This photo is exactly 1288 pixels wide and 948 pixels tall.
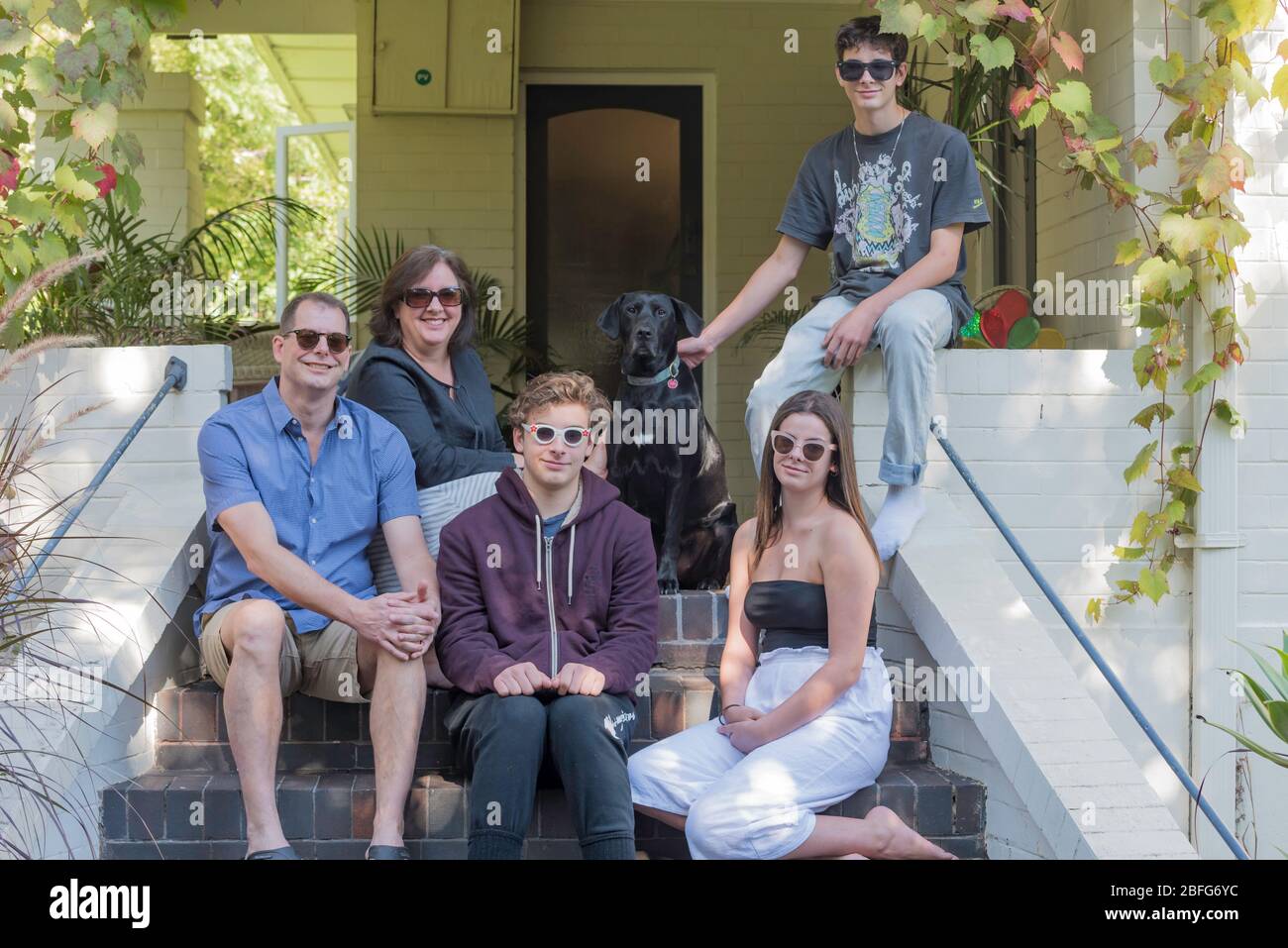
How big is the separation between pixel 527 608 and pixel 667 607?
0.85m

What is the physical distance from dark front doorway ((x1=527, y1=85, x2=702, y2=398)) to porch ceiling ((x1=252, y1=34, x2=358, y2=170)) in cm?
121

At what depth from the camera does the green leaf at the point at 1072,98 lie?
422 cm

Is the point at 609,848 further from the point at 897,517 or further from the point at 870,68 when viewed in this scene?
the point at 870,68

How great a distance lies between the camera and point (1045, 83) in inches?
171

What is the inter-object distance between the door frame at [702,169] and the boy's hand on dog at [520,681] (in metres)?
4.74

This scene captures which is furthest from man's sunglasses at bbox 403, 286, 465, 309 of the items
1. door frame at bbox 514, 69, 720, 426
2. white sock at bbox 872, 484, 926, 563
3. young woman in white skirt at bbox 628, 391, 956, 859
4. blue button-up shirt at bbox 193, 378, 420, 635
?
door frame at bbox 514, 69, 720, 426

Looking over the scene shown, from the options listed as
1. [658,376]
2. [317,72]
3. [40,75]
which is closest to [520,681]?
[658,376]

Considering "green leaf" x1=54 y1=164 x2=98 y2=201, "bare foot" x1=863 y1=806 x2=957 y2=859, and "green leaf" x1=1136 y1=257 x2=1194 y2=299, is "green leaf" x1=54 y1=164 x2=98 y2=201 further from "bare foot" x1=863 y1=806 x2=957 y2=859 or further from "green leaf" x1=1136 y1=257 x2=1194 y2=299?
"green leaf" x1=1136 y1=257 x2=1194 y2=299

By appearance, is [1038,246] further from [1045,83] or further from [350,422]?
[350,422]

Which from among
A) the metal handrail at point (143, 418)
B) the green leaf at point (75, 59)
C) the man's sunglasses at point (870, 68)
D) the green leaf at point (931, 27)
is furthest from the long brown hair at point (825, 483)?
the green leaf at point (75, 59)

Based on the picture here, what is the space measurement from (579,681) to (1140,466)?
2.17 metres

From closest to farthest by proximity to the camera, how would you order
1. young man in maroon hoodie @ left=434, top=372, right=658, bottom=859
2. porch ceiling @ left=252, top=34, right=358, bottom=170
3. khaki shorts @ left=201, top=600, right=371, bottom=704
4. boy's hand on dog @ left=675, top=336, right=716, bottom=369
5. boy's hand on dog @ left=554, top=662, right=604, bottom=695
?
1. young man in maroon hoodie @ left=434, top=372, right=658, bottom=859
2. boy's hand on dog @ left=554, top=662, right=604, bottom=695
3. khaki shorts @ left=201, top=600, right=371, bottom=704
4. boy's hand on dog @ left=675, top=336, right=716, bottom=369
5. porch ceiling @ left=252, top=34, right=358, bottom=170

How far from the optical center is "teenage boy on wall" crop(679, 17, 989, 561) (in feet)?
12.9

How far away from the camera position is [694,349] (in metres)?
4.29
